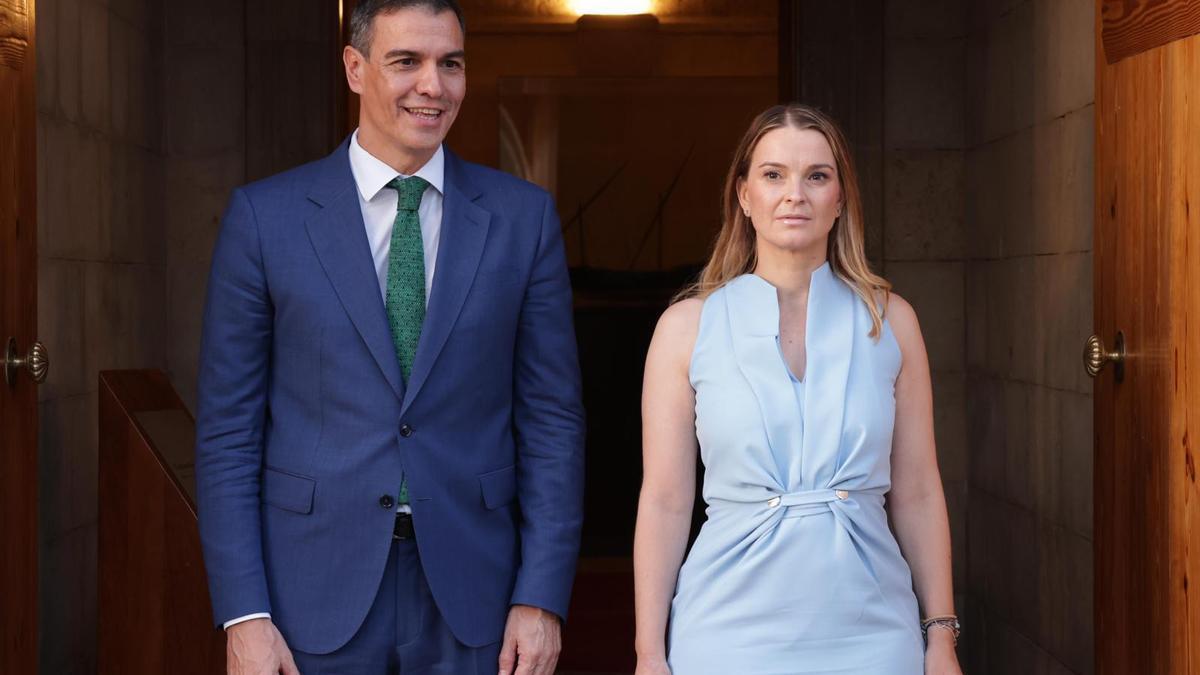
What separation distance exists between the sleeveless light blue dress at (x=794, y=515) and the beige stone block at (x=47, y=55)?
2.16 meters

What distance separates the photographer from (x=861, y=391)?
2096 millimetres

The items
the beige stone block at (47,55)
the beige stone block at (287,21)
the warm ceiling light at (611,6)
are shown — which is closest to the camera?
the beige stone block at (47,55)

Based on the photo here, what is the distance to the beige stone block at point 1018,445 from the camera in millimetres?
4160

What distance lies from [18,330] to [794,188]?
144cm

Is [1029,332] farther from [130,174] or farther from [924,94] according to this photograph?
[130,174]

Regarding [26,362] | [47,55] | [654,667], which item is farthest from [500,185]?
[47,55]

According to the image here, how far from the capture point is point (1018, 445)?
4273 mm

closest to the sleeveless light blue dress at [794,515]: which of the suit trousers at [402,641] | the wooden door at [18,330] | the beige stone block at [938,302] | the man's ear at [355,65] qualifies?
the suit trousers at [402,641]

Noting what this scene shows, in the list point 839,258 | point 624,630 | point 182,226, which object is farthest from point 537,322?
point 624,630

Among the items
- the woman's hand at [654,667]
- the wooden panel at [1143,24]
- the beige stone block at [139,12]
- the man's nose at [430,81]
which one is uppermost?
the beige stone block at [139,12]

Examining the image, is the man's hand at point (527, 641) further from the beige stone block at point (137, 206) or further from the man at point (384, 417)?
the beige stone block at point (137, 206)

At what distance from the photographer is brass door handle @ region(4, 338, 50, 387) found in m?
2.61

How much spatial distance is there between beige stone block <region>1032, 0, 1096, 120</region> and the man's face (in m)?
2.01

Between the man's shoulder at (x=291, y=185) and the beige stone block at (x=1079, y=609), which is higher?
the man's shoulder at (x=291, y=185)
